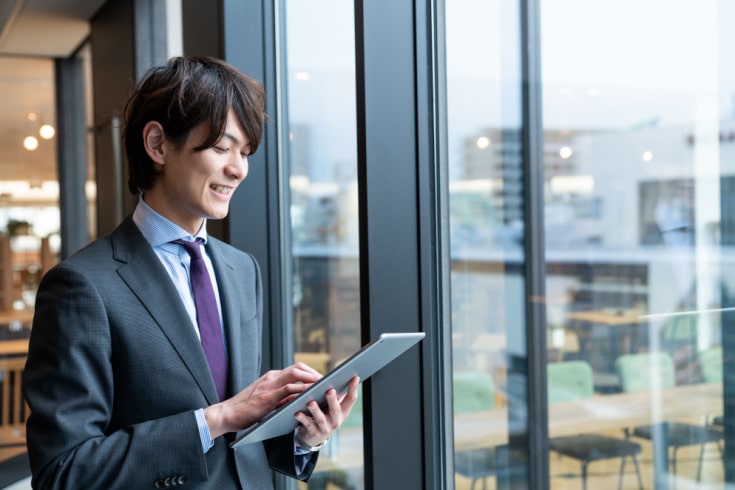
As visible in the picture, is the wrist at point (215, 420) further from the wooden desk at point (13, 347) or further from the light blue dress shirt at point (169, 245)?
the wooden desk at point (13, 347)

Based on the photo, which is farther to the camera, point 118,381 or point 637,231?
point 637,231

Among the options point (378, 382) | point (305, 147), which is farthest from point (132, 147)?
point (305, 147)

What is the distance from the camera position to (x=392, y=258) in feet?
5.80

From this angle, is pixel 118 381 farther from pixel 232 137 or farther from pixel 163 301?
pixel 232 137

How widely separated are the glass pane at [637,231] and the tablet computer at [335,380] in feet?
1.70

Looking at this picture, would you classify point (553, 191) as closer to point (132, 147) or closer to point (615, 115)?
point (615, 115)

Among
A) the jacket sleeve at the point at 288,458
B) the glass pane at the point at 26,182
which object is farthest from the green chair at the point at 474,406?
the glass pane at the point at 26,182

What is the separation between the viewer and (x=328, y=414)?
1.40 meters

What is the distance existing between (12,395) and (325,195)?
157 inches

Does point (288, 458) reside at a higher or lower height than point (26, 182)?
lower

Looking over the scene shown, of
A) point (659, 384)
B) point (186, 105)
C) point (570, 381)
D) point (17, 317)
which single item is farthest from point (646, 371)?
point (17, 317)

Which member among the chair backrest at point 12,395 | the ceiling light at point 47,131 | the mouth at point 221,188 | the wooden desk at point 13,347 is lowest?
the chair backrest at point 12,395

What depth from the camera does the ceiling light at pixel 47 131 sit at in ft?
22.9

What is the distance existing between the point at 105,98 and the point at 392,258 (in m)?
4.08
